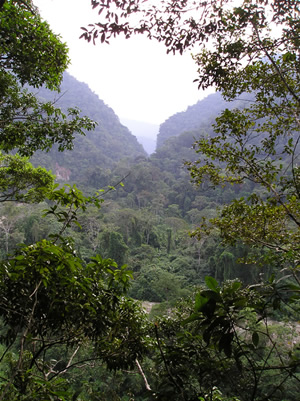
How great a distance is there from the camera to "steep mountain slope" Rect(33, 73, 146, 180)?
41609 mm

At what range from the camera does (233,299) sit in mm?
881

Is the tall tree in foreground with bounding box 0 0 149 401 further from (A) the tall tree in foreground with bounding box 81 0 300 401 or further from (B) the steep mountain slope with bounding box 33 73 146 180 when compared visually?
(B) the steep mountain slope with bounding box 33 73 146 180

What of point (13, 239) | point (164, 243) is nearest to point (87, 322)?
point (13, 239)

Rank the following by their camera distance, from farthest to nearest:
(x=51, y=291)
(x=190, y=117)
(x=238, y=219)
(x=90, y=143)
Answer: (x=190, y=117)
(x=90, y=143)
(x=238, y=219)
(x=51, y=291)

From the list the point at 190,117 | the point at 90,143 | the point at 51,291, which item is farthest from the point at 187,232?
the point at 190,117

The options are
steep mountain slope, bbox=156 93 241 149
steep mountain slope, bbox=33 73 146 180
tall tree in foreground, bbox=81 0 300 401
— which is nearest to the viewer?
tall tree in foreground, bbox=81 0 300 401

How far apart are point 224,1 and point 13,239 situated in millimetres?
19365

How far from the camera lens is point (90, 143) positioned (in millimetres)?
48031

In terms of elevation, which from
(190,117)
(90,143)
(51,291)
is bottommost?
(51,291)

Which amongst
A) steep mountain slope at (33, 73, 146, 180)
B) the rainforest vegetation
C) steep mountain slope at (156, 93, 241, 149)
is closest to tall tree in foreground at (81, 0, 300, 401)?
the rainforest vegetation

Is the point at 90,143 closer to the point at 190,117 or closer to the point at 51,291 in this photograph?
the point at 190,117

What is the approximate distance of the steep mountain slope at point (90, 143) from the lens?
41.6 metres

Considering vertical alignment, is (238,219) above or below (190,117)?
below

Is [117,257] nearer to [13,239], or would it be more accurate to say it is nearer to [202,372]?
[13,239]
